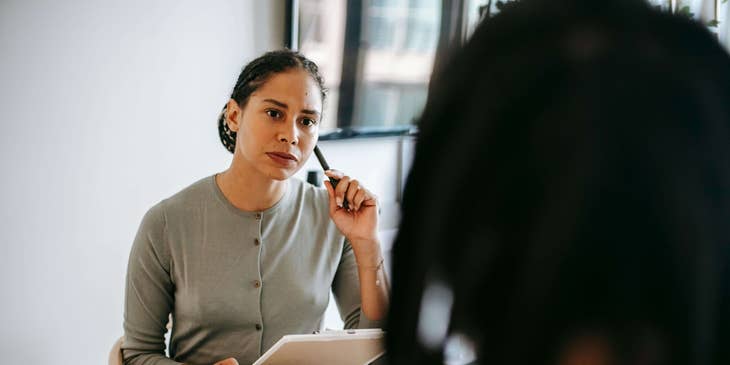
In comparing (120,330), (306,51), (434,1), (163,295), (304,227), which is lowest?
(120,330)

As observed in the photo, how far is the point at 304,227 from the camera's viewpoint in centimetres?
140

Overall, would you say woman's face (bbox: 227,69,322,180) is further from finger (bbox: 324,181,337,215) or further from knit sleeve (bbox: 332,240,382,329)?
knit sleeve (bbox: 332,240,382,329)

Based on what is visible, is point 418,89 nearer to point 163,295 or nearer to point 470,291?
point 163,295

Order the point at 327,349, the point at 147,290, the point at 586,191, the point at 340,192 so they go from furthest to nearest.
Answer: the point at 340,192, the point at 147,290, the point at 327,349, the point at 586,191

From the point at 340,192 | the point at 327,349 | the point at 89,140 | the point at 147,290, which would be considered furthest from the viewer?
the point at 89,140

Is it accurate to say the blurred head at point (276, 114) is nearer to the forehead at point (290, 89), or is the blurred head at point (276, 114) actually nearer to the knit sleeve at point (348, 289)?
the forehead at point (290, 89)

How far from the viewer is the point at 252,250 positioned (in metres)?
1.30

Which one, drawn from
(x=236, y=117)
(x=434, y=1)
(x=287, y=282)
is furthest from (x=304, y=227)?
(x=434, y=1)

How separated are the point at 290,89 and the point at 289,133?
0.09 m

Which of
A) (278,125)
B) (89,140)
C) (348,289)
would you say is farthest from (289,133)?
(89,140)

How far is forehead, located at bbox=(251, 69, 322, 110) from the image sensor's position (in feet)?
4.28

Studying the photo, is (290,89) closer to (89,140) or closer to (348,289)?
(348,289)

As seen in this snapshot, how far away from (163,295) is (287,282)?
248 millimetres

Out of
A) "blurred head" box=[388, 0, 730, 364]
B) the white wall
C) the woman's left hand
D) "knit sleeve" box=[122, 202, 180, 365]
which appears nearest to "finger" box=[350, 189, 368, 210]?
the woman's left hand
